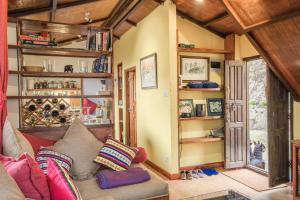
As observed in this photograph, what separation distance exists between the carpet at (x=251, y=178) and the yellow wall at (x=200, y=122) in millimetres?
438

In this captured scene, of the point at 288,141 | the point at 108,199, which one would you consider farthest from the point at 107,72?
the point at 288,141

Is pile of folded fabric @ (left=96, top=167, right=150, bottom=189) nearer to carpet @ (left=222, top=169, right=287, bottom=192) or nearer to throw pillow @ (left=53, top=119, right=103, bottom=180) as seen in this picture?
throw pillow @ (left=53, top=119, right=103, bottom=180)

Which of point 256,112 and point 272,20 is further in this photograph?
point 256,112

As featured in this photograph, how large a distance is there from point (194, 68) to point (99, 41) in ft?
5.78

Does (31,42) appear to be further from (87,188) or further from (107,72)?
(87,188)

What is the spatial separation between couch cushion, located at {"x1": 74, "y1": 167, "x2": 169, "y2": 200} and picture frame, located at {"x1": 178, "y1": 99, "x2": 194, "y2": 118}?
6.04 ft

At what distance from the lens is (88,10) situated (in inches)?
174

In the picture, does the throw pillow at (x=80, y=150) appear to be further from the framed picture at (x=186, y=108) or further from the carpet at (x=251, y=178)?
the carpet at (x=251, y=178)

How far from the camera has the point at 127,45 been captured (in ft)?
18.9

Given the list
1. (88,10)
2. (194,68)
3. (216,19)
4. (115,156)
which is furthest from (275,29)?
(88,10)

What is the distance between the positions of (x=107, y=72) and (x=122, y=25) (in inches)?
98.3

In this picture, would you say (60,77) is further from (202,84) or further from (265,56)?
(265,56)

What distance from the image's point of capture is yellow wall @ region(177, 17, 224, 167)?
415 cm

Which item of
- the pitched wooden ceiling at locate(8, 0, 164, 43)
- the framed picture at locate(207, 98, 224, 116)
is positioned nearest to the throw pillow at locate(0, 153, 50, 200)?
the pitched wooden ceiling at locate(8, 0, 164, 43)
